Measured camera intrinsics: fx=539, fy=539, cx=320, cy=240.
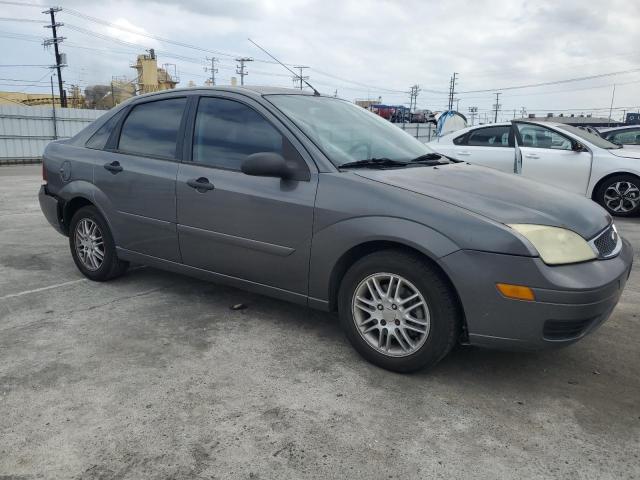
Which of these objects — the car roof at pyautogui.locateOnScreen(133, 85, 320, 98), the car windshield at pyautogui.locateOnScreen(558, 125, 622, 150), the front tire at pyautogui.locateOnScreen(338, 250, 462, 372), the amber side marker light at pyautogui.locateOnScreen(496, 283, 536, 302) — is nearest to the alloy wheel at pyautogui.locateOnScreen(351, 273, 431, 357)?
the front tire at pyautogui.locateOnScreen(338, 250, 462, 372)

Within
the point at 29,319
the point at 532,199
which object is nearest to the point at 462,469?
the point at 532,199

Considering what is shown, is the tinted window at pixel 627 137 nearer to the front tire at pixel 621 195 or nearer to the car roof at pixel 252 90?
the front tire at pixel 621 195

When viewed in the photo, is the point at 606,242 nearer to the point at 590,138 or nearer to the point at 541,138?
the point at 541,138

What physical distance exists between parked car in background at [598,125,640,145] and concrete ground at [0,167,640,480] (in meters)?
8.33

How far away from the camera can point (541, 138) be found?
8305 mm

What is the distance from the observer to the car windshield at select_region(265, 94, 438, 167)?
135 inches

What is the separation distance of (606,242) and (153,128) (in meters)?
3.24

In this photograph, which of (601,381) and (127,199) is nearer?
(601,381)

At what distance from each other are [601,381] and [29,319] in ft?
12.2

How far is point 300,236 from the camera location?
3.27m

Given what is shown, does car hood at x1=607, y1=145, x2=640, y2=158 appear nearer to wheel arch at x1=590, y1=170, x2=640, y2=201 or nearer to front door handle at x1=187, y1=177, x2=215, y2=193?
wheel arch at x1=590, y1=170, x2=640, y2=201

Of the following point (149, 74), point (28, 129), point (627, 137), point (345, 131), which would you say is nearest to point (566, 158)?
point (627, 137)

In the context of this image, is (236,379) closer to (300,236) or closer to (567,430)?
(300,236)

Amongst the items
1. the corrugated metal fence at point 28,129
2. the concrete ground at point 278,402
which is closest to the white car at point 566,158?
the concrete ground at point 278,402
